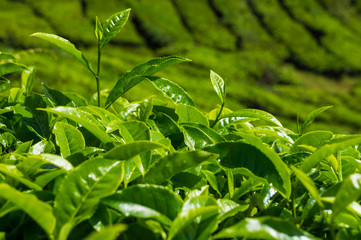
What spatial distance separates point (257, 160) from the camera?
0.83 m

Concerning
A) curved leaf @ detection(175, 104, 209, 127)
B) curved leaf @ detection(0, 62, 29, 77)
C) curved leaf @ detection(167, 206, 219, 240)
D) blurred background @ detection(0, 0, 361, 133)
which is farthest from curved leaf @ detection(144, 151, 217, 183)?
blurred background @ detection(0, 0, 361, 133)

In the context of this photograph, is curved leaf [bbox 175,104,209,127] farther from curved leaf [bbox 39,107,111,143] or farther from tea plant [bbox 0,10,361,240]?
curved leaf [bbox 39,107,111,143]

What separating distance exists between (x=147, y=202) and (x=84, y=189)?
0.39 ft

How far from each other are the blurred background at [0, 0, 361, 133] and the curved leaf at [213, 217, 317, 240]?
2580 centimetres

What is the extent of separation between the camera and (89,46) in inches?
1331

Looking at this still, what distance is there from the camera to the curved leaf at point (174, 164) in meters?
0.74

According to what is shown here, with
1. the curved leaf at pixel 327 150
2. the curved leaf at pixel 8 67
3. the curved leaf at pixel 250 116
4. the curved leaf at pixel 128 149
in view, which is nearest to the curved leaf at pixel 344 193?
the curved leaf at pixel 327 150

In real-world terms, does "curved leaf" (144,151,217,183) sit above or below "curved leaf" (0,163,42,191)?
above

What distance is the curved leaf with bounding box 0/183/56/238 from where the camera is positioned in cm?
62

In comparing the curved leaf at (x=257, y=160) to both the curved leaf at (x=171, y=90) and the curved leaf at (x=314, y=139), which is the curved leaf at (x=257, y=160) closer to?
the curved leaf at (x=314, y=139)

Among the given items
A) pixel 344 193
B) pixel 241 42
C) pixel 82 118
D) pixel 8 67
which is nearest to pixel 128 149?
pixel 82 118

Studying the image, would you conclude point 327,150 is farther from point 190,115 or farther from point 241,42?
point 241,42

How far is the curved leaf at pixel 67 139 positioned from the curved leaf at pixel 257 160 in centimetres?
33

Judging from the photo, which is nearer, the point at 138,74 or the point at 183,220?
the point at 183,220
